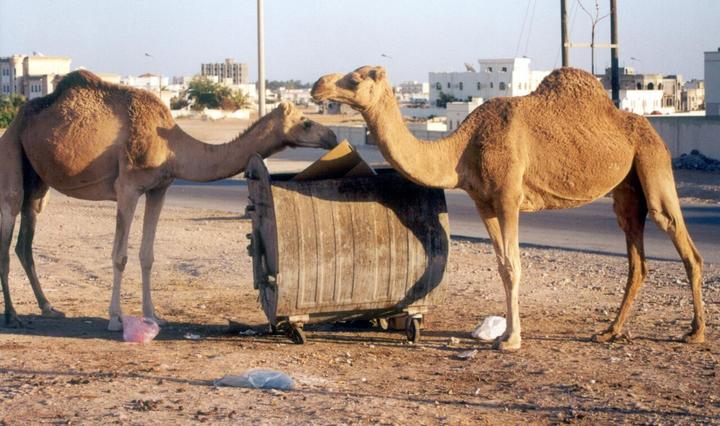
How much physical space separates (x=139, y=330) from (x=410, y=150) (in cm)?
317

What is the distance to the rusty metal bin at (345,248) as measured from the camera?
9.78 meters

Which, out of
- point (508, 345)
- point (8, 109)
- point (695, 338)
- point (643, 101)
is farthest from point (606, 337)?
point (643, 101)

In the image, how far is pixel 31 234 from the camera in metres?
12.6

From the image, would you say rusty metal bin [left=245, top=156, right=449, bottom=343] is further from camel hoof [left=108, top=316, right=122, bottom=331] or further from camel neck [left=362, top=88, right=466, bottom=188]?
camel hoof [left=108, top=316, right=122, bottom=331]

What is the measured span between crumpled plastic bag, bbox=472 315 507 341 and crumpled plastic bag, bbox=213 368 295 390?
2.43 m

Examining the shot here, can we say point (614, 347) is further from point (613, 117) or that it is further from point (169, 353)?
point (169, 353)

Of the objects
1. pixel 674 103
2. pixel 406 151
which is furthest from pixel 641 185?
pixel 674 103

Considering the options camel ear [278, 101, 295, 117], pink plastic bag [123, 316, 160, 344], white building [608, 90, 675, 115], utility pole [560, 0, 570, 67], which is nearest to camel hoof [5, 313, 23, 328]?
pink plastic bag [123, 316, 160, 344]

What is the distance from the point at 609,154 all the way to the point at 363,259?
251 centimetres

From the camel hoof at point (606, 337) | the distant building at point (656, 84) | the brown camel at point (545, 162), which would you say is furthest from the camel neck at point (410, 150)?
the distant building at point (656, 84)

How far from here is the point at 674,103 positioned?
91250 mm

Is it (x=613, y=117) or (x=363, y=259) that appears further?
(x=613, y=117)

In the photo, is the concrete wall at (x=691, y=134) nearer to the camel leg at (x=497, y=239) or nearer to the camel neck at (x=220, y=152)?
the camel leg at (x=497, y=239)

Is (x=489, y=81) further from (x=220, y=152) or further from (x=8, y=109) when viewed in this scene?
(x=220, y=152)
